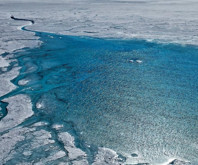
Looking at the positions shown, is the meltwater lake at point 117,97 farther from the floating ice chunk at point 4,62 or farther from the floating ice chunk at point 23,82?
the floating ice chunk at point 4,62

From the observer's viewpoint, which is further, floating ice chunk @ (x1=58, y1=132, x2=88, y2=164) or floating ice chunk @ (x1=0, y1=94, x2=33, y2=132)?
floating ice chunk @ (x1=0, y1=94, x2=33, y2=132)

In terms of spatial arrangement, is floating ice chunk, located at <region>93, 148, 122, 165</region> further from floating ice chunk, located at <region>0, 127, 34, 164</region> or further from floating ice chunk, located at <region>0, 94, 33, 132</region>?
floating ice chunk, located at <region>0, 94, 33, 132</region>

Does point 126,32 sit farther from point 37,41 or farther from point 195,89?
point 195,89

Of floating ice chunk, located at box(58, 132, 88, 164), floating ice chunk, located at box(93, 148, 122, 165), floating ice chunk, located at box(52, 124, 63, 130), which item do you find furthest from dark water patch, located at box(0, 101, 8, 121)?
floating ice chunk, located at box(93, 148, 122, 165)

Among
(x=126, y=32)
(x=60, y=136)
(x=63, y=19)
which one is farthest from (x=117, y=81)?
(x=63, y=19)

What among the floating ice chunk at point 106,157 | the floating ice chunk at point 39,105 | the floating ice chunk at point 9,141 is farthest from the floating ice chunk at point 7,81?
the floating ice chunk at point 106,157

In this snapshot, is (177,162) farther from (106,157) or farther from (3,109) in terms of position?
(3,109)
